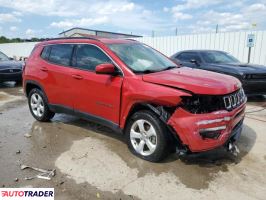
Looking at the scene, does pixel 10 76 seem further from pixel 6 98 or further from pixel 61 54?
pixel 61 54

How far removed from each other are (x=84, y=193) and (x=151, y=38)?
15978 millimetres

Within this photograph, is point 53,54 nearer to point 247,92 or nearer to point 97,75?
point 97,75

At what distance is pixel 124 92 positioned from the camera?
4.30 meters

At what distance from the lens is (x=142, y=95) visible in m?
4.04

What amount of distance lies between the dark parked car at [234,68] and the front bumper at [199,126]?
3.67 metres

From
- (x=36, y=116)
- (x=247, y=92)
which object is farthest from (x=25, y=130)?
(x=247, y=92)

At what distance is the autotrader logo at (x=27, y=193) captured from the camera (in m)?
3.39

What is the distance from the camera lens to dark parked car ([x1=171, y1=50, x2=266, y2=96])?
26.2 ft

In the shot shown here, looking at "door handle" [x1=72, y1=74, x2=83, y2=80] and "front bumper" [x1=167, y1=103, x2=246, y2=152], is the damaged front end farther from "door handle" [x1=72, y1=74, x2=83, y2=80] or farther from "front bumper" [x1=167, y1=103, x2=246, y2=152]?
"door handle" [x1=72, y1=74, x2=83, y2=80]

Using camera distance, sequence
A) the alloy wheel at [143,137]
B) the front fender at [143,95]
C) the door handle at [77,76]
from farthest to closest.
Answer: the door handle at [77,76] < the alloy wheel at [143,137] < the front fender at [143,95]

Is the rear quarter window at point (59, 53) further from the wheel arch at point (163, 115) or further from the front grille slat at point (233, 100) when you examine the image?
the front grille slat at point (233, 100)

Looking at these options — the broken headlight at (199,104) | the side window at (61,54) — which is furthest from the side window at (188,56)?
the broken headlight at (199,104)

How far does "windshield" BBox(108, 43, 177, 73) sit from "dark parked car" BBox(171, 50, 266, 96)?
212 cm

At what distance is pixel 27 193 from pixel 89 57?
248 centimetres
